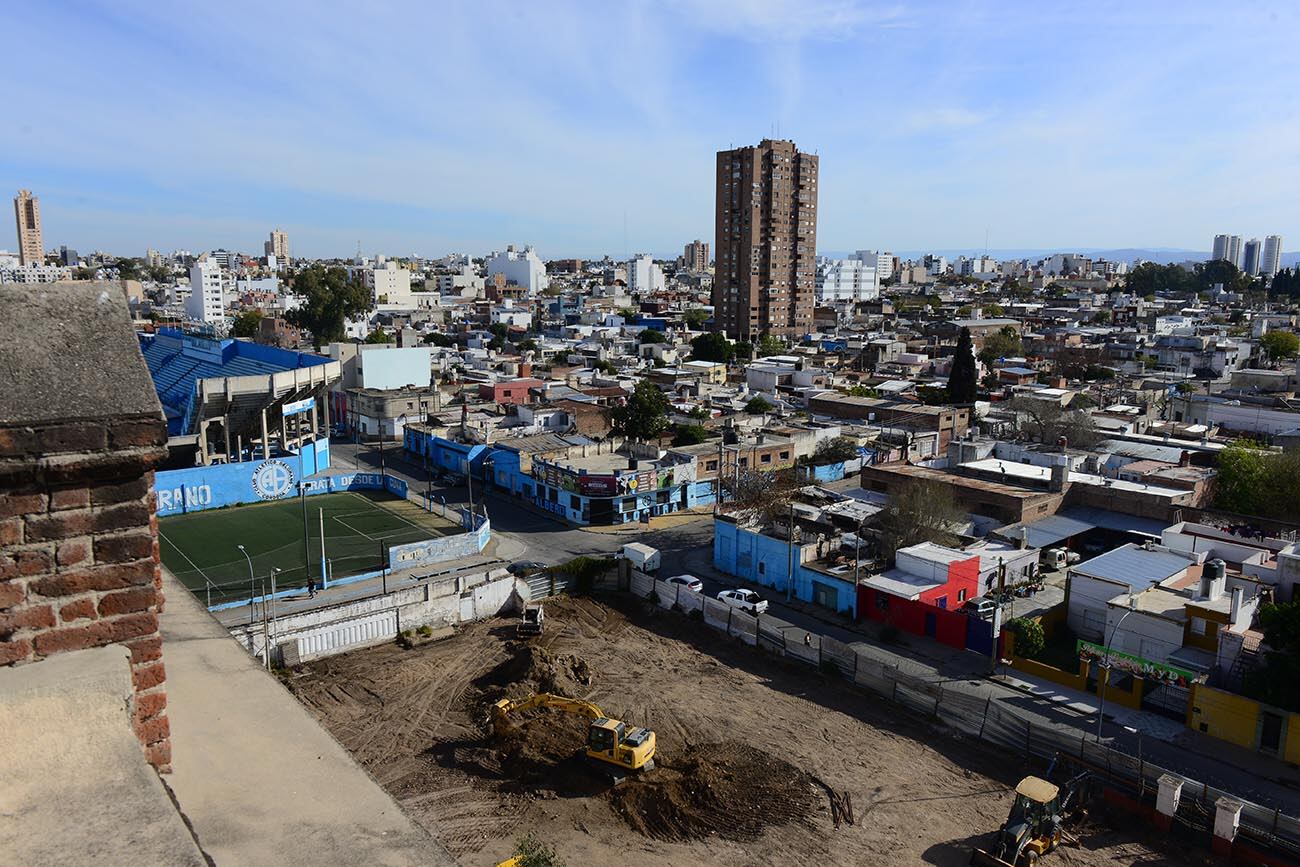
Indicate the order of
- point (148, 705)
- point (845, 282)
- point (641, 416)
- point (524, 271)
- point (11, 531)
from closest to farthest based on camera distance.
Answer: point (11, 531)
point (148, 705)
point (641, 416)
point (845, 282)
point (524, 271)

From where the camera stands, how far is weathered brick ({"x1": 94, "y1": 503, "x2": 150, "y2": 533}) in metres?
2.92

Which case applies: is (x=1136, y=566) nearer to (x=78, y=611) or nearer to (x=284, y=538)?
(x=78, y=611)

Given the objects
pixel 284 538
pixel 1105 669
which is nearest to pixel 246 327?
pixel 284 538

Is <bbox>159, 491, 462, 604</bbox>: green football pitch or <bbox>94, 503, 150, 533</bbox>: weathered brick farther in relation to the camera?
<bbox>159, 491, 462, 604</bbox>: green football pitch

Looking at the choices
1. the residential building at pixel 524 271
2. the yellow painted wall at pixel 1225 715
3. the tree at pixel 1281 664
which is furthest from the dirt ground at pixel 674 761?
the residential building at pixel 524 271

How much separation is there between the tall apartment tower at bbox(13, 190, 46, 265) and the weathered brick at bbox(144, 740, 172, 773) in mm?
172857

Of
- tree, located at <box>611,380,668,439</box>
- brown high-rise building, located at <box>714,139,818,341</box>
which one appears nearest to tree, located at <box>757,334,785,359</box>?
brown high-rise building, located at <box>714,139,818,341</box>

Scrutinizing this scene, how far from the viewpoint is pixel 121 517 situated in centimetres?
295

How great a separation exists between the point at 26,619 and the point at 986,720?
15.8 meters

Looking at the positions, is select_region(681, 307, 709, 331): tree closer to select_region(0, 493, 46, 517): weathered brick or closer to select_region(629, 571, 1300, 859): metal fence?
select_region(629, 571, 1300, 859): metal fence

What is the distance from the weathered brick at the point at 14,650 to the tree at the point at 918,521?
2164 cm

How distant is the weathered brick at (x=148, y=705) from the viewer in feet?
10.2

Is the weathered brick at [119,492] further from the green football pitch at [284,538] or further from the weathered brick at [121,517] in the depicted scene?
the green football pitch at [284,538]

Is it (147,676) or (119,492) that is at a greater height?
(119,492)
